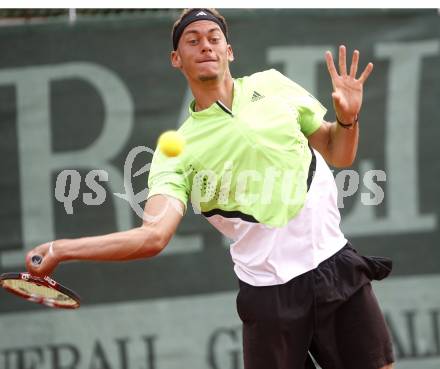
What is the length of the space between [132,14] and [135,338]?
7.64 feet

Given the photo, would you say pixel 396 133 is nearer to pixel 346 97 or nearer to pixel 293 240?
pixel 346 97

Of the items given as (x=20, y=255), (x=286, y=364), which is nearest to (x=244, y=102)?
(x=286, y=364)

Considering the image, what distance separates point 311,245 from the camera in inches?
163

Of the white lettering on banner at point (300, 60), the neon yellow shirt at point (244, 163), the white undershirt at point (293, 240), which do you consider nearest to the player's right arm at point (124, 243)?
the neon yellow shirt at point (244, 163)

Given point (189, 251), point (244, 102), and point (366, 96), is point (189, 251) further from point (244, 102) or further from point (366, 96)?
point (244, 102)

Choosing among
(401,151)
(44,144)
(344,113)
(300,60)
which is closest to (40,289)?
(344,113)

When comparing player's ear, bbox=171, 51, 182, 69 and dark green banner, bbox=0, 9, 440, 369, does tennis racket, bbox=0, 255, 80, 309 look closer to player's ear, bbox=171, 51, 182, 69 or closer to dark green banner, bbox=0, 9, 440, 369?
player's ear, bbox=171, 51, 182, 69

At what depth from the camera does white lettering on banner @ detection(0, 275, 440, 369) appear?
6398 millimetres

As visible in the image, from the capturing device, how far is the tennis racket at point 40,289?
3850 mm

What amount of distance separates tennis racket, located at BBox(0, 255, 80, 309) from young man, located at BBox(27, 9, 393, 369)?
22.6 inches

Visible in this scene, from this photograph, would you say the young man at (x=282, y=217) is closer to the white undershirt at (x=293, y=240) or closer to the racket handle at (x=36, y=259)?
the white undershirt at (x=293, y=240)

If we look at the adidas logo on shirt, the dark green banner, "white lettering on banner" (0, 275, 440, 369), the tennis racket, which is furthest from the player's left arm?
"white lettering on banner" (0, 275, 440, 369)

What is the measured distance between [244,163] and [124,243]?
753mm

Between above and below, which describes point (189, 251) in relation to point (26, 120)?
below
